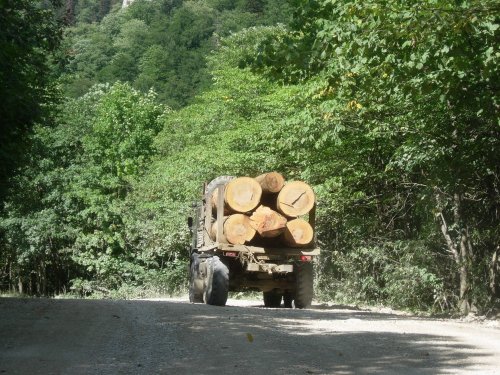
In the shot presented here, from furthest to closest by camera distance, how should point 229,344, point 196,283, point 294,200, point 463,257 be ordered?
point 196,283 → point 463,257 → point 294,200 → point 229,344

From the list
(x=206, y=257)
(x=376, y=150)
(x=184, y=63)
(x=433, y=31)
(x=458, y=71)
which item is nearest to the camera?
(x=433, y=31)

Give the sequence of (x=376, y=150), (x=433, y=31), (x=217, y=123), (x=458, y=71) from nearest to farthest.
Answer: (x=433, y=31)
(x=458, y=71)
(x=376, y=150)
(x=217, y=123)

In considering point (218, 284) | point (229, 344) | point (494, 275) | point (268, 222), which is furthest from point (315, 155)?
point (229, 344)

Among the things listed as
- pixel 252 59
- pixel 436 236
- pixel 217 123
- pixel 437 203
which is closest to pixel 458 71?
pixel 252 59

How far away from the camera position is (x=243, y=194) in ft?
62.6

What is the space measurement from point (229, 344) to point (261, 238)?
28.7 ft

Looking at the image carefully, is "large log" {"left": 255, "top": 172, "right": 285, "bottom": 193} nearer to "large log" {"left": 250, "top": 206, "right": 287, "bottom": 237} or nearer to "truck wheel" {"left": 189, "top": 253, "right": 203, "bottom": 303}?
"large log" {"left": 250, "top": 206, "right": 287, "bottom": 237}

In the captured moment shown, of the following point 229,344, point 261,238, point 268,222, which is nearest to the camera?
point 229,344

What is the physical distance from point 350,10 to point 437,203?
860cm

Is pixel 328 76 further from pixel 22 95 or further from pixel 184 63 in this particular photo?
pixel 184 63

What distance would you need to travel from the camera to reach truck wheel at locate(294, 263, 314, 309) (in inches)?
781

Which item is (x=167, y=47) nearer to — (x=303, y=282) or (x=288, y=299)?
(x=288, y=299)

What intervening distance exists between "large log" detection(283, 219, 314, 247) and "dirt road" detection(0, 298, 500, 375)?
3646mm

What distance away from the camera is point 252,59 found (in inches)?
581
